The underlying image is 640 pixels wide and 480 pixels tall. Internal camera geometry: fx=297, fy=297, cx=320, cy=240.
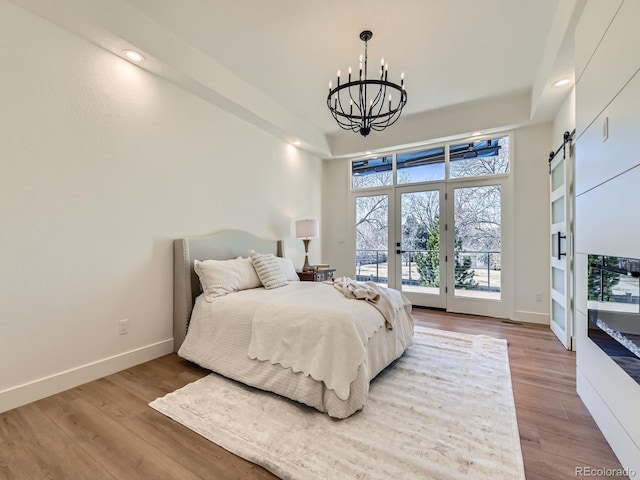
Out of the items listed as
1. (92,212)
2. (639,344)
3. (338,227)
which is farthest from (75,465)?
(338,227)

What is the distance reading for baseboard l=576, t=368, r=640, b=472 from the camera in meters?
1.33

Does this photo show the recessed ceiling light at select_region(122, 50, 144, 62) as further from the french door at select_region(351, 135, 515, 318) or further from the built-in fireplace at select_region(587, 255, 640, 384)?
the french door at select_region(351, 135, 515, 318)

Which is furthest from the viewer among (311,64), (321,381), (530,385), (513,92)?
(513,92)

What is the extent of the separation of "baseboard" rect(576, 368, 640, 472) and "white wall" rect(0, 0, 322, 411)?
325 centimetres

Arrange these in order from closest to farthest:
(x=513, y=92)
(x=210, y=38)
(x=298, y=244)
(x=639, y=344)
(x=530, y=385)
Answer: (x=639, y=344) → (x=530, y=385) → (x=210, y=38) → (x=513, y=92) → (x=298, y=244)

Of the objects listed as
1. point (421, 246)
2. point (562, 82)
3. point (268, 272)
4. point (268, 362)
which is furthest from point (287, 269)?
point (562, 82)

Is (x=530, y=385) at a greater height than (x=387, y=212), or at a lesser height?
lesser

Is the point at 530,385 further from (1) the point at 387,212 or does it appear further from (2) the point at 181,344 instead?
(1) the point at 387,212

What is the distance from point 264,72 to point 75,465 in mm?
3498

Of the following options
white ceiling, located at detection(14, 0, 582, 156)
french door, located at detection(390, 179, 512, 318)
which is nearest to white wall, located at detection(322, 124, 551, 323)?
french door, located at detection(390, 179, 512, 318)

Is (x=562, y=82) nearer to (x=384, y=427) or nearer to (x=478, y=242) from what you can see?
(x=478, y=242)

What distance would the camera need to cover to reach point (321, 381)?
187 centimetres

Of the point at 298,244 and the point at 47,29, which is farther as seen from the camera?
the point at 298,244

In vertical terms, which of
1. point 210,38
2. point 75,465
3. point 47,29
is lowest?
point 75,465
